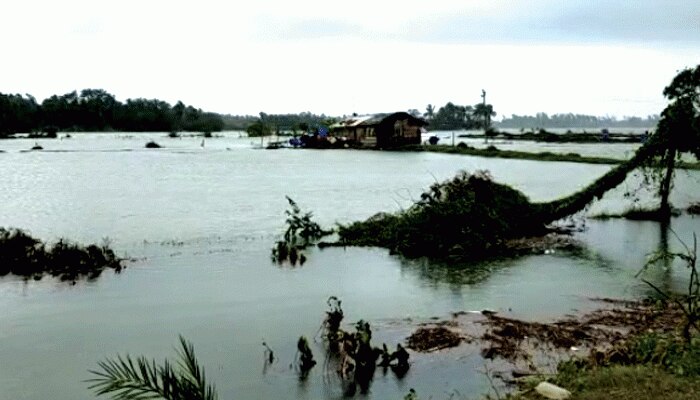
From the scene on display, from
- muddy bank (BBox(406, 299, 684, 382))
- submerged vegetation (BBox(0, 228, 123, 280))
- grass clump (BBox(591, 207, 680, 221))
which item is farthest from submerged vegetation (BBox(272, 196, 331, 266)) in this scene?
grass clump (BBox(591, 207, 680, 221))

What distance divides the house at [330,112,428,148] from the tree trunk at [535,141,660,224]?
55.7m

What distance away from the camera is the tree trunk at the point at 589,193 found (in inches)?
776

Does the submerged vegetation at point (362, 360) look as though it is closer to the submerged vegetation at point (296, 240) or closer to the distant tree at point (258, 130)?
the submerged vegetation at point (296, 240)

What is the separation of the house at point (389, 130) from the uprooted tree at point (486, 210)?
2176 inches

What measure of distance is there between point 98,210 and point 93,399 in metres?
19.5

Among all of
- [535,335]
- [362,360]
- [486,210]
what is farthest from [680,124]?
[362,360]

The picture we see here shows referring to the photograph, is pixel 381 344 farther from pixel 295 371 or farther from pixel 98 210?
A: pixel 98 210

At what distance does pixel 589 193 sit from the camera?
20.4 m

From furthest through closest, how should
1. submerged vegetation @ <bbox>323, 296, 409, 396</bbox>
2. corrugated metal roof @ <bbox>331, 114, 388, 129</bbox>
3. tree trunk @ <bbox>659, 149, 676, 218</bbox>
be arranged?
1. corrugated metal roof @ <bbox>331, 114, 388, 129</bbox>
2. tree trunk @ <bbox>659, 149, 676, 218</bbox>
3. submerged vegetation @ <bbox>323, 296, 409, 396</bbox>

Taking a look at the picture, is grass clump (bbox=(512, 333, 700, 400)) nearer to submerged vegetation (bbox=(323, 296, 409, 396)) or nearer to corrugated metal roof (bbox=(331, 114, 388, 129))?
submerged vegetation (bbox=(323, 296, 409, 396))

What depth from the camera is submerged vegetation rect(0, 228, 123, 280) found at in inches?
586

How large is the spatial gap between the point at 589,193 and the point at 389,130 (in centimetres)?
5773

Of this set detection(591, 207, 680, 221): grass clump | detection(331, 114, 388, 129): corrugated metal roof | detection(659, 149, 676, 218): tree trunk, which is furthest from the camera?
detection(331, 114, 388, 129): corrugated metal roof

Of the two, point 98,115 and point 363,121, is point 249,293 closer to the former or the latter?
point 363,121
